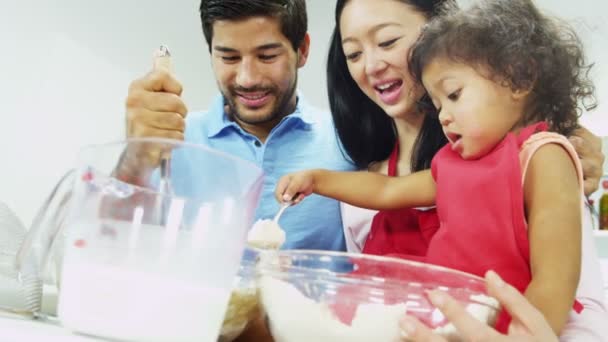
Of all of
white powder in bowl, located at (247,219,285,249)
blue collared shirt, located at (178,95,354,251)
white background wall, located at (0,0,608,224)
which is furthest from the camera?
white background wall, located at (0,0,608,224)

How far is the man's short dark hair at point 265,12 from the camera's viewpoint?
3.76ft

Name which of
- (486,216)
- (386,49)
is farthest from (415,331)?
(386,49)

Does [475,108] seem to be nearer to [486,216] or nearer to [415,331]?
[486,216]

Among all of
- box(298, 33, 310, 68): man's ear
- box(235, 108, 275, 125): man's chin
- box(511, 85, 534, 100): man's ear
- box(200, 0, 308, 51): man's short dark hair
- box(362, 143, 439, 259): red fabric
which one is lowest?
box(362, 143, 439, 259): red fabric

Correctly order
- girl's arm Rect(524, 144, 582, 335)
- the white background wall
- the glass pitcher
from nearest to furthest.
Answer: the glass pitcher, girl's arm Rect(524, 144, 582, 335), the white background wall

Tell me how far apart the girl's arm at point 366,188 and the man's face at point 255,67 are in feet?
1.01

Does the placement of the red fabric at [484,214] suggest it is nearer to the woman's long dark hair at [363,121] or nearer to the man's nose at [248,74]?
the woman's long dark hair at [363,121]

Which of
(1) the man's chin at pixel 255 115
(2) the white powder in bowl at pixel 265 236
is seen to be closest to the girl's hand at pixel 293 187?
(2) the white powder in bowl at pixel 265 236

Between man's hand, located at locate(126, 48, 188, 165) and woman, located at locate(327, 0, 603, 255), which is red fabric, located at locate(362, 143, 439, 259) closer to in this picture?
woman, located at locate(327, 0, 603, 255)

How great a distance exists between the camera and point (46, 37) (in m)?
1.51

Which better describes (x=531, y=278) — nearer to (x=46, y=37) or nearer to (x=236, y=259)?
(x=236, y=259)

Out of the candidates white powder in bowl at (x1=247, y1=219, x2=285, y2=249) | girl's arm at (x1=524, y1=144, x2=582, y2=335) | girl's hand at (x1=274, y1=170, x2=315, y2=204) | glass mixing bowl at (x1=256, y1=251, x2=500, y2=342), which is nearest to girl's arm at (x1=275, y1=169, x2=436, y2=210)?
girl's hand at (x1=274, y1=170, x2=315, y2=204)

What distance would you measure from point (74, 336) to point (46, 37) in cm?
129

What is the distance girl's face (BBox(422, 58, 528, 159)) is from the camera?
0.77 metres
